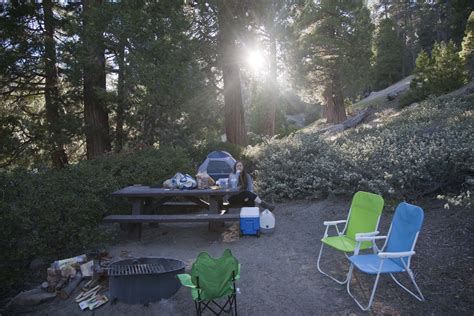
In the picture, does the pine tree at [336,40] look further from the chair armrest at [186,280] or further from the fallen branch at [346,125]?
the chair armrest at [186,280]

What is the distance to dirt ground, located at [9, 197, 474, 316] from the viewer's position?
364 centimetres

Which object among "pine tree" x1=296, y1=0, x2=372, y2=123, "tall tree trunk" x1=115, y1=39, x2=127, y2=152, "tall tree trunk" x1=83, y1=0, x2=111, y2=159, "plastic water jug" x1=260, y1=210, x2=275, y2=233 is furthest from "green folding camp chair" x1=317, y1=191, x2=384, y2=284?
"pine tree" x1=296, y1=0, x2=372, y2=123

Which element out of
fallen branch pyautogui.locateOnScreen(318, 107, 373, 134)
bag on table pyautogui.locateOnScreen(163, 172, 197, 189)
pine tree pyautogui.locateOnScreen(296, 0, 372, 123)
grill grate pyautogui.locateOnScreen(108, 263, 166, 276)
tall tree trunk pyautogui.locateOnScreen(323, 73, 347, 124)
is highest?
pine tree pyautogui.locateOnScreen(296, 0, 372, 123)

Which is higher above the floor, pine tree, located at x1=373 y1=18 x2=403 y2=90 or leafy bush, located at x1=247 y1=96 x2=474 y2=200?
pine tree, located at x1=373 y1=18 x2=403 y2=90

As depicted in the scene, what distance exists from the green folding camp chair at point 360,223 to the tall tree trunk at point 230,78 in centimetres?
919

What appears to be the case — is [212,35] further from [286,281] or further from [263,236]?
[286,281]

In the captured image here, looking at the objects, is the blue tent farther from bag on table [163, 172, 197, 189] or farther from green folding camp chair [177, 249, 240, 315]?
green folding camp chair [177, 249, 240, 315]

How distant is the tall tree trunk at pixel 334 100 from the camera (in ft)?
75.1

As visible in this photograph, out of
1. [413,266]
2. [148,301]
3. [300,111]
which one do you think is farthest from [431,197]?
[300,111]

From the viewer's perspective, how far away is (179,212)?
7914 millimetres

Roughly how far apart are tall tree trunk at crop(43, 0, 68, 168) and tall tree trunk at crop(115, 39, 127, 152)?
1.82 metres

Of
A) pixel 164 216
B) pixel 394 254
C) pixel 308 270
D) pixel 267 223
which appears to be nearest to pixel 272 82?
pixel 267 223

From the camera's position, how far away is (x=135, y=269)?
13.5 feet

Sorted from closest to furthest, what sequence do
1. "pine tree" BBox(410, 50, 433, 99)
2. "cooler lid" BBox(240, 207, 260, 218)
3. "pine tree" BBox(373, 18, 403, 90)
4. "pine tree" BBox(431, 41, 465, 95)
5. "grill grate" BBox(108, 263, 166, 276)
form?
"grill grate" BBox(108, 263, 166, 276)
"cooler lid" BBox(240, 207, 260, 218)
"pine tree" BBox(431, 41, 465, 95)
"pine tree" BBox(410, 50, 433, 99)
"pine tree" BBox(373, 18, 403, 90)
